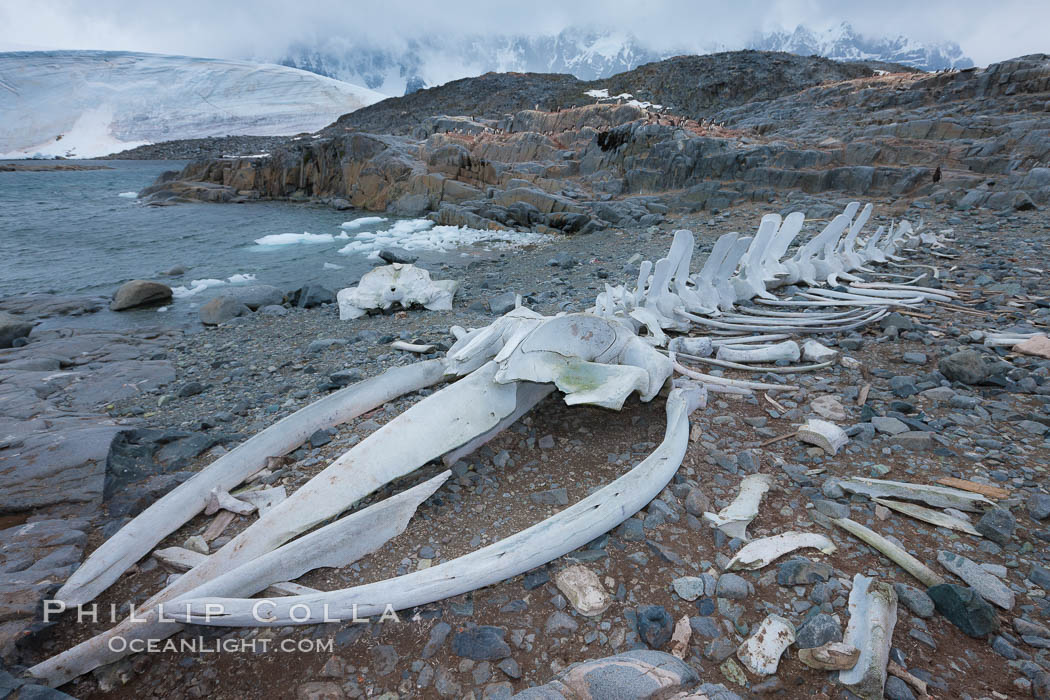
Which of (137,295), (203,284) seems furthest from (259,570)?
(203,284)

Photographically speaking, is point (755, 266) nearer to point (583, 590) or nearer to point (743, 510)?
point (743, 510)

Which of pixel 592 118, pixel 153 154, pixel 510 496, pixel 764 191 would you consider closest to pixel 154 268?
pixel 510 496

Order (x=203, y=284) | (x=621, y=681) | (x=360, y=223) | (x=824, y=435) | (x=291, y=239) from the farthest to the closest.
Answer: (x=360, y=223), (x=291, y=239), (x=203, y=284), (x=824, y=435), (x=621, y=681)

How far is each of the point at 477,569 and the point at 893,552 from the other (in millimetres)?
1503

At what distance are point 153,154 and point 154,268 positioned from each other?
71712 millimetres

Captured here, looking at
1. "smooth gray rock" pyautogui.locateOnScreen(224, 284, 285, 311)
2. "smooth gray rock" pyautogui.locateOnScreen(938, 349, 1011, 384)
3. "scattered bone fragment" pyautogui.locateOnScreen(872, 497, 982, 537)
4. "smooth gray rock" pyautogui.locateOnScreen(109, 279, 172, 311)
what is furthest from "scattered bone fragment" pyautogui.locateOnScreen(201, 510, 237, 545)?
"smooth gray rock" pyautogui.locateOnScreen(109, 279, 172, 311)

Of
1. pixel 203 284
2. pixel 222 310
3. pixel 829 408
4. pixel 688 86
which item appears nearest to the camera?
pixel 829 408

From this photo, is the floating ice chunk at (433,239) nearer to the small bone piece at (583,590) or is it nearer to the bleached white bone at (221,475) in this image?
the bleached white bone at (221,475)

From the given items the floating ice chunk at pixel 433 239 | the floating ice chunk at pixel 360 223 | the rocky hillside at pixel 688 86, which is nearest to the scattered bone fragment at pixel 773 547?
the floating ice chunk at pixel 433 239

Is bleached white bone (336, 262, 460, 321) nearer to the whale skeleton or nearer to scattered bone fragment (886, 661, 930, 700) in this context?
the whale skeleton

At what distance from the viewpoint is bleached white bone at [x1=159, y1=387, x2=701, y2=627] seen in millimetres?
1266

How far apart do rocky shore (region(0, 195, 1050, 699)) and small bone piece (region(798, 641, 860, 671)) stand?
3cm

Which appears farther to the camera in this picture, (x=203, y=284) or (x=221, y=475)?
(x=203, y=284)

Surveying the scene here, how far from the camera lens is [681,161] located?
1552 cm
